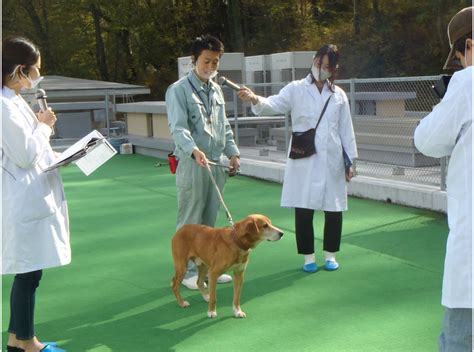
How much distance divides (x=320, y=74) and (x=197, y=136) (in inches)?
46.8

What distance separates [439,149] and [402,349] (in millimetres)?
1901

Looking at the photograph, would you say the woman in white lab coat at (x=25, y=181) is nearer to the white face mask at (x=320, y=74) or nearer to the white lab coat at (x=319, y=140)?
the white lab coat at (x=319, y=140)

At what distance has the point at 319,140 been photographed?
18.8 feet

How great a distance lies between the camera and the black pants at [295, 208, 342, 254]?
588 centimetres

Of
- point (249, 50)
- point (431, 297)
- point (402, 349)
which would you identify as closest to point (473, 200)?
point (402, 349)

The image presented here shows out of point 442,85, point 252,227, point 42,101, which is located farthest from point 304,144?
point 442,85

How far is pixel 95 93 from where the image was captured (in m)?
19.6

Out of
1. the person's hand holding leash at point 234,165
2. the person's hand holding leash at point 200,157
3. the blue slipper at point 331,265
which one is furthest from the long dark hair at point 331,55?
the blue slipper at point 331,265

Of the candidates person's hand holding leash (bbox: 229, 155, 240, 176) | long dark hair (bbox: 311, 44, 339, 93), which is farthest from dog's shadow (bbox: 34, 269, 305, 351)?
long dark hair (bbox: 311, 44, 339, 93)

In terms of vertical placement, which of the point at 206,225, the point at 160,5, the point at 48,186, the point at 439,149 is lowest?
the point at 206,225

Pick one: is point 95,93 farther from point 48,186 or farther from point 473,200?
point 473,200

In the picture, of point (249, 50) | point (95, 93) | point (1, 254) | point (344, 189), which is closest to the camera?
point (1, 254)

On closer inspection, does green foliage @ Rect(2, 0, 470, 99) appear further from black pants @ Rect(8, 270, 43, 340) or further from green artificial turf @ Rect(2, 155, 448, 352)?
black pants @ Rect(8, 270, 43, 340)

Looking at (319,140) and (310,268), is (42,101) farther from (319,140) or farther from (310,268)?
(310,268)
